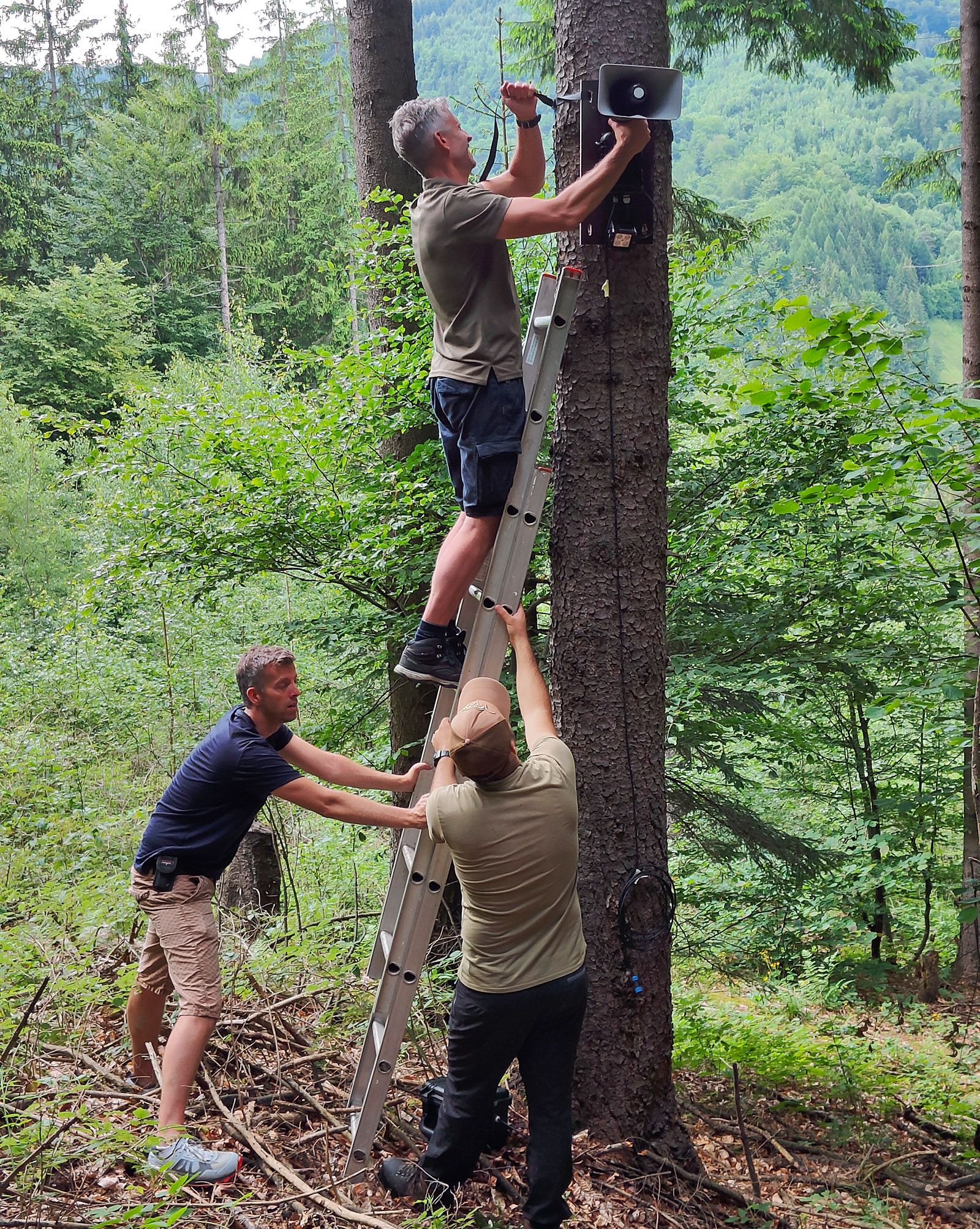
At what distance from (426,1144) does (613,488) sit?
255cm

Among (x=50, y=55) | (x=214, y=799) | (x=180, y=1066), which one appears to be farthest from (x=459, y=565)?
(x=50, y=55)

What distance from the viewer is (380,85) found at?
665 centimetres

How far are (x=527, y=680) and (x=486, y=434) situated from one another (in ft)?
2.86

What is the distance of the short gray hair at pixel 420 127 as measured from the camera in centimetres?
329

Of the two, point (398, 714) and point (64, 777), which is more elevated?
point (398, 714)

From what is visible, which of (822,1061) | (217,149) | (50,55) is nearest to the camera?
(822,1061)

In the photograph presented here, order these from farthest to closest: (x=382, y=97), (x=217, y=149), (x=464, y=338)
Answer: (x=217, y=149)
(x=382, y=97)
(x=464, y=338)

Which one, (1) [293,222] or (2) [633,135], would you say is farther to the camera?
(1) [293,222]

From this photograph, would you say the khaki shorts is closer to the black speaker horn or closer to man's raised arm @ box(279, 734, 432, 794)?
man's raised arm @ box(279, 734, 432, 794)

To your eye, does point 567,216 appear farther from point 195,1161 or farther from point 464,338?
point 195,1161

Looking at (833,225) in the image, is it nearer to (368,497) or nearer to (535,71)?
(535,71)

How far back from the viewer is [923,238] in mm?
75875

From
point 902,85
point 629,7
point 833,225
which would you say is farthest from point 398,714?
point 902,85

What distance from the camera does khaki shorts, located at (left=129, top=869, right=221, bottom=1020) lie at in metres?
3.50
